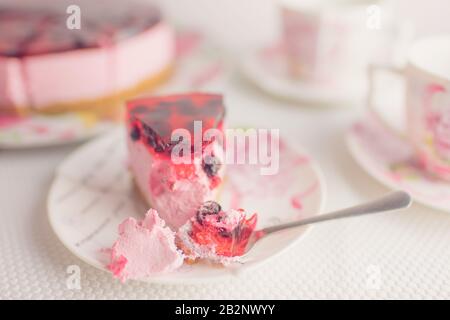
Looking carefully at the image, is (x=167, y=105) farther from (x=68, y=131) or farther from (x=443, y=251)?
(x=443, y=251)

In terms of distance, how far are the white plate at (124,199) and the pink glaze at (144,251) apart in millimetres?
12

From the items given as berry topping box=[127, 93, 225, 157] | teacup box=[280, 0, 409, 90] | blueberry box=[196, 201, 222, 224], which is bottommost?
blueberry box=[196, 201, 222, 224]

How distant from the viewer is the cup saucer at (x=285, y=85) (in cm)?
91

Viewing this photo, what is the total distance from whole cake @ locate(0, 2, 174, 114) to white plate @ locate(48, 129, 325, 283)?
0.12 metres

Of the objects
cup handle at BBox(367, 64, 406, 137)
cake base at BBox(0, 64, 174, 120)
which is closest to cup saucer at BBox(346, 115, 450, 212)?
cup handle at BBox(367, 64, 406, 137)

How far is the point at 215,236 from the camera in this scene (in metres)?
0.56

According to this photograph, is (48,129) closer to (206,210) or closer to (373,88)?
(206,210)

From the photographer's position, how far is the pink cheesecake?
1.80 ft

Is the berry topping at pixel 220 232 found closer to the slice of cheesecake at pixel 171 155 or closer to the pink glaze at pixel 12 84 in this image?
the slice of cheesecake at pixel 171 155

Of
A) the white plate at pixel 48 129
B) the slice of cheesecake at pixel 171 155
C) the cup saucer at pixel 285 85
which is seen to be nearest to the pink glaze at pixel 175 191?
the slice of cheesecake at pixel 171 155

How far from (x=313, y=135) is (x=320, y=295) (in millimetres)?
335

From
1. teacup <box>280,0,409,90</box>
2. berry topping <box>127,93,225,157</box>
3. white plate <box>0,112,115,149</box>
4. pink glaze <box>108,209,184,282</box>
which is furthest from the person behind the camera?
teacup <box>280,0,409,90</box>

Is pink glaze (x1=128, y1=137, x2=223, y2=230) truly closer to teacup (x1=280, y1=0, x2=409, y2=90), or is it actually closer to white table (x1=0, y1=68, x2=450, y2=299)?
white table (x1=0, y1=68, x2=450, y2=299)

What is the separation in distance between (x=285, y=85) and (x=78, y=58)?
34 centimetres
